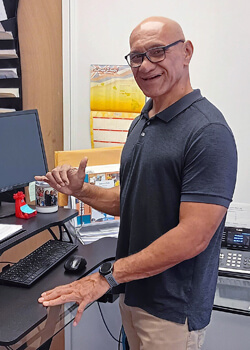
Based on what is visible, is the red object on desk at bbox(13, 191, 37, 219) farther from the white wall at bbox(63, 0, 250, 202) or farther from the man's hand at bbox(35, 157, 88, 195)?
the white wall at bbox(63, 0, 250, 202)

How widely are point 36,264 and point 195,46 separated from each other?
1.22 meters

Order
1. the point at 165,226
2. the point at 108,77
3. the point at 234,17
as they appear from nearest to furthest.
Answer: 1. the point at 165,226
2. the point at 234,17
3. the point at 108,77

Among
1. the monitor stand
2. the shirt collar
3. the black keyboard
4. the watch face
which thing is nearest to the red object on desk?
the monitor stand

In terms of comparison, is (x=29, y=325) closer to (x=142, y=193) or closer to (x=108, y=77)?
(x=142, y=193)

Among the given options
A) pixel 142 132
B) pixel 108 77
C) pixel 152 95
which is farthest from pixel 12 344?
pixel 108 77

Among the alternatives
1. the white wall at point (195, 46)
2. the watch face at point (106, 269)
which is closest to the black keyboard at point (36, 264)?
the watch face at point (106, 269)

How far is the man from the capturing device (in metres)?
1.17

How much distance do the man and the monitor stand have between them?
0.60 m

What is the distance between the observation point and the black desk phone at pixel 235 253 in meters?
1.81

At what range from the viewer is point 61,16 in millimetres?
2291

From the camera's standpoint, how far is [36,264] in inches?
65.1

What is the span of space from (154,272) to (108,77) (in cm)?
128

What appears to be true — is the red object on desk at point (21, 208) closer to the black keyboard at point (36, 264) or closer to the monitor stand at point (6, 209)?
the monitor stand at point (6, 209)

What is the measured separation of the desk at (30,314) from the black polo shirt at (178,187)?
0.22 metres
